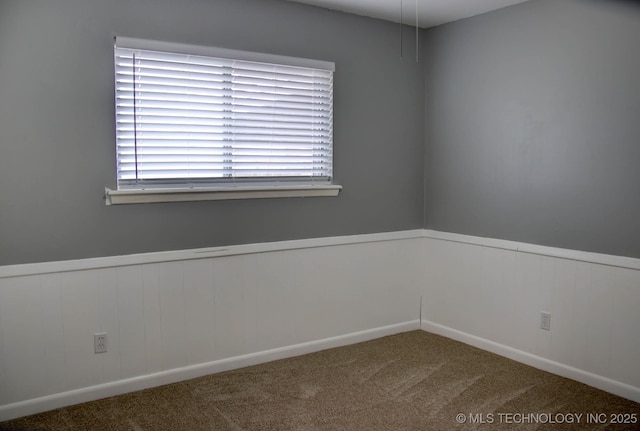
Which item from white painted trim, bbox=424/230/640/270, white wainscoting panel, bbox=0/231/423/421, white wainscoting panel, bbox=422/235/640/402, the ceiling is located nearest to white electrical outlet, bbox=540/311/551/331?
white wainscoting panel, bbox=422/235/640/402

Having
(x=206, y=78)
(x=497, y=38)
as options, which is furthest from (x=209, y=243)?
(x=497, y=38)

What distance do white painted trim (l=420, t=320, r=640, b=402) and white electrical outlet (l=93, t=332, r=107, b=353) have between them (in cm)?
247

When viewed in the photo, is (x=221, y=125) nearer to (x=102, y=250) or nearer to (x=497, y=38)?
(x=102, y=250)

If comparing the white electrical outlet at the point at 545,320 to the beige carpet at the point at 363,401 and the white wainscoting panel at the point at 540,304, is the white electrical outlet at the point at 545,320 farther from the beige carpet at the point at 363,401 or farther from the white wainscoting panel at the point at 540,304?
the beige carpet at the point at 363,401

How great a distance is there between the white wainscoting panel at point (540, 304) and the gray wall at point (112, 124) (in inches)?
25.2

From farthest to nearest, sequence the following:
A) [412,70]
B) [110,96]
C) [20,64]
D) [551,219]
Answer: [412,70], [551,219], [110,96], [20,64]

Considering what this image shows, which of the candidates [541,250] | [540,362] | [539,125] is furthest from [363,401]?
[539,125]

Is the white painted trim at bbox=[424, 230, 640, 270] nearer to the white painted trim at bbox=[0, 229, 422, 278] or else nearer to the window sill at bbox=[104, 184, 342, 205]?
the white painted trim at bbox=[0, 229, 422, 278]

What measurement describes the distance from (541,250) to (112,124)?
2.78 metres

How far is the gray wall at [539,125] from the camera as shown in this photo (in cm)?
Result: 318

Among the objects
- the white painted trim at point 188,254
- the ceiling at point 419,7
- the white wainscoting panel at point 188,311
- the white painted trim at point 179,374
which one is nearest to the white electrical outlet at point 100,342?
the white wainscoting panel at point 188,311

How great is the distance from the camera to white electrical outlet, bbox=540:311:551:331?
3.60 metres

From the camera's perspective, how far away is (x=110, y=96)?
310 centimetres

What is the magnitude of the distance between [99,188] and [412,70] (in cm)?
253
